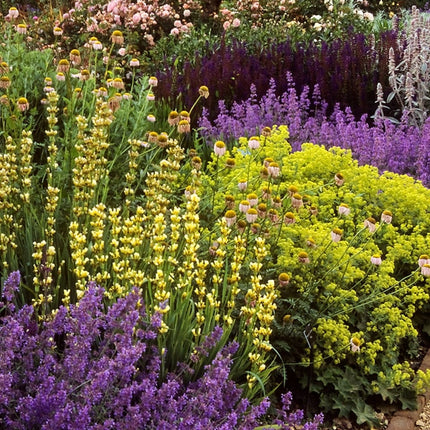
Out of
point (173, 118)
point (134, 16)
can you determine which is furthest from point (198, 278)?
point (134, 16)

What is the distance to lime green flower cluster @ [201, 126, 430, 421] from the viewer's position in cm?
314

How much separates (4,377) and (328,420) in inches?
75.9

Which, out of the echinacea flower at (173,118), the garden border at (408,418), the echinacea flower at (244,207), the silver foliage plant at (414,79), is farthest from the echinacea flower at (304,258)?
the silver foliage plant at (414,79)

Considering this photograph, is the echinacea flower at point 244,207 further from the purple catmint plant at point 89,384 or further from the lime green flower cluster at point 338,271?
the purple catmint plant at point 89,384

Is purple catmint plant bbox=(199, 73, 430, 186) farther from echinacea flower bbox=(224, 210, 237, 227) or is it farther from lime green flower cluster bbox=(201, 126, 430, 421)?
echinacea flower bbox=(224, 210, 237, 227)

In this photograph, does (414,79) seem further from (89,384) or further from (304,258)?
(89,384)

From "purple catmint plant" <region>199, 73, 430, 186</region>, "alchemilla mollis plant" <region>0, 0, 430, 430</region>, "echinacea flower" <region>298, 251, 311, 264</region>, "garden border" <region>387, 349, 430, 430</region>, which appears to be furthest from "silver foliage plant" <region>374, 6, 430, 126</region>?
"echinacea flower" <region>298, 251, 311, 264</region>

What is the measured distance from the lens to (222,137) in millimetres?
5273

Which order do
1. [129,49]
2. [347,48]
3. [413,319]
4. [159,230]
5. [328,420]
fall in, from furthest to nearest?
[129,49] < [347,48] < [413,319] < [328,420] < [159,230]

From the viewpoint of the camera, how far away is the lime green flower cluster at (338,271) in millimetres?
3143

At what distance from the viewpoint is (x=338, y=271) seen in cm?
342

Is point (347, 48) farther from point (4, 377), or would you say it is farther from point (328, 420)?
point (4, 377)

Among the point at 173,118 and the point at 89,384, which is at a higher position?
the point at 173,118

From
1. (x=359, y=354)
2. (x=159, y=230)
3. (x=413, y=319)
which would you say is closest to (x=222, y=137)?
(x=413, y=319)
